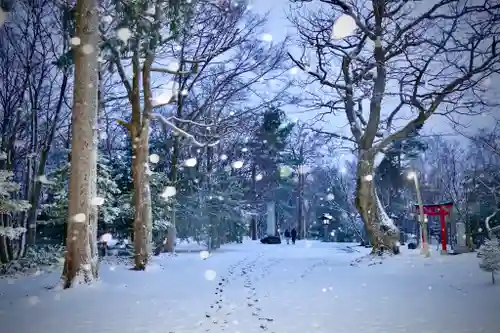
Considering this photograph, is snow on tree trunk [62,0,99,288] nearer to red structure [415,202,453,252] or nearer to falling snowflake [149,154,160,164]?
falling snowflake [149,154,160,164]

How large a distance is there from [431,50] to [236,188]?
680 inches

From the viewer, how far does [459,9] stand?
12359 millimetres

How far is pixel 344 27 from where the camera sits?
1532 cm

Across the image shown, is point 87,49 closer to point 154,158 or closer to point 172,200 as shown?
point 172,200

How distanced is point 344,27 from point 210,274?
10.3 metres

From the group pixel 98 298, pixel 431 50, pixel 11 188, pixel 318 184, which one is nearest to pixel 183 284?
pixel 98 298

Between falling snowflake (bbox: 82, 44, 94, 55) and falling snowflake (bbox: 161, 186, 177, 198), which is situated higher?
falling snowflake (bbox: 82, 44, 94, 55)

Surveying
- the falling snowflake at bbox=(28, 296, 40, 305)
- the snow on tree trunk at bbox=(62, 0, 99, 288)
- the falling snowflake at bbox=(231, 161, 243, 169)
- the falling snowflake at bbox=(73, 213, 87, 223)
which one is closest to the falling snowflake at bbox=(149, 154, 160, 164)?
A: the falling snowflake at bbox=(231, 161, 243, 169)

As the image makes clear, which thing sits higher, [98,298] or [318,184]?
[318,184]

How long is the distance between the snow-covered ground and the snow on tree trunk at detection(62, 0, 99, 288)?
2.08 ft

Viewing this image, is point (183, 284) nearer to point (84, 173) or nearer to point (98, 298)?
point (98, 298)

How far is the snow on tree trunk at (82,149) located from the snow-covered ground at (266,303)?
0.63 metres

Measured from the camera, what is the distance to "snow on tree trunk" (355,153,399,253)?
1627 cm

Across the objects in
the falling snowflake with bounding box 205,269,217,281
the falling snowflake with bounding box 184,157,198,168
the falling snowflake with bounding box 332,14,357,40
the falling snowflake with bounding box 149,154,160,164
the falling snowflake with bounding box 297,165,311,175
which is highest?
the falling snowflake with bounding box 332,14,357,40
